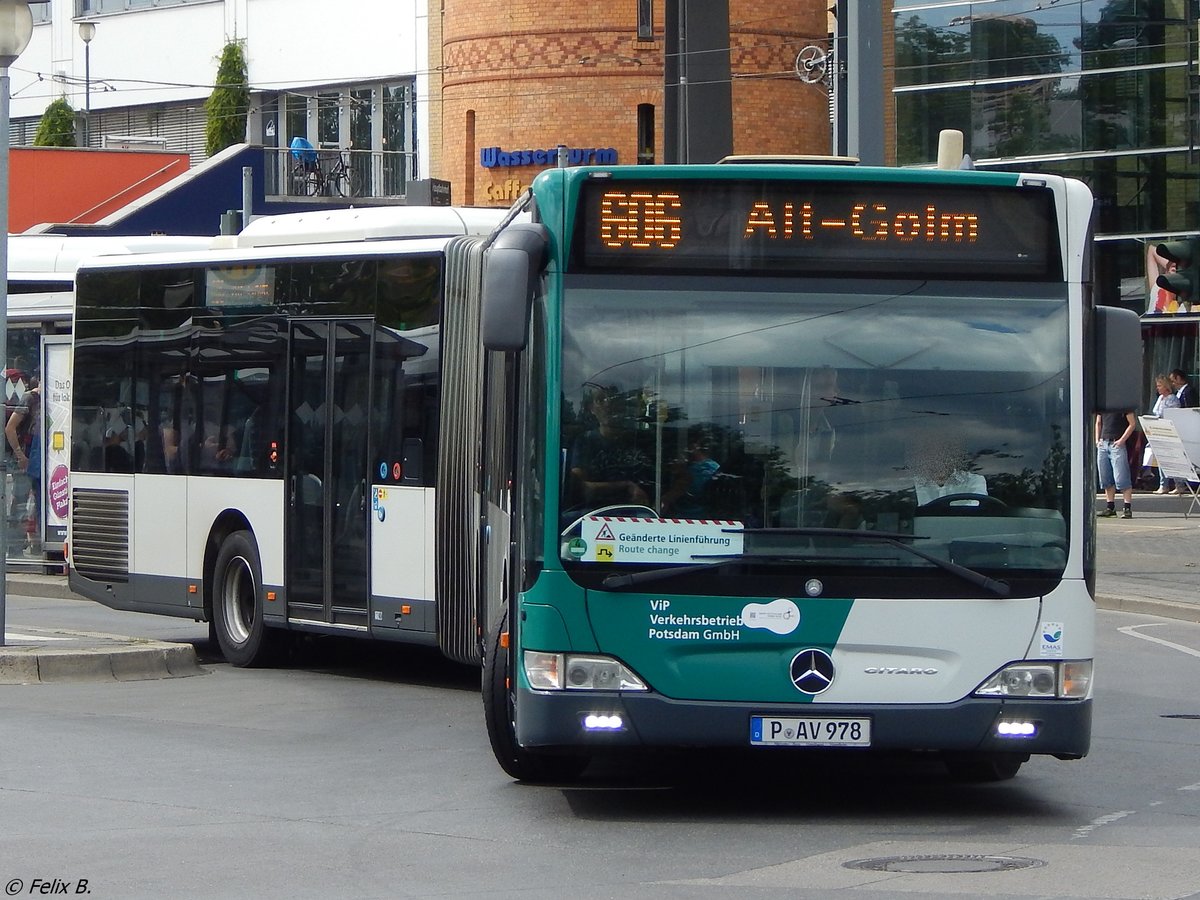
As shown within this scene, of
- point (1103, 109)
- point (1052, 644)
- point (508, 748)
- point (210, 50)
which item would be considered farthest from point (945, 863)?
point (210, 50)

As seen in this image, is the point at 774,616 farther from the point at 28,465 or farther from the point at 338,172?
the point at 338,172

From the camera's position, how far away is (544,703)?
8.30 meters

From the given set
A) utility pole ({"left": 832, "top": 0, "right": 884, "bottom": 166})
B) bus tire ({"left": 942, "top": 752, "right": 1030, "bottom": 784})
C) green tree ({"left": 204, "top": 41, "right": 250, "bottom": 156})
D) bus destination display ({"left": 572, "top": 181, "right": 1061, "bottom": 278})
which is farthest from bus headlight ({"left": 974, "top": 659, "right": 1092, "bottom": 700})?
green tree ({"left": 204, "top": 41, "right": 250, "bottom": 156})

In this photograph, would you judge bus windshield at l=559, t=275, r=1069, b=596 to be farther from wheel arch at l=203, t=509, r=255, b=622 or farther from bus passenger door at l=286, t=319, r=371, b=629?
wheel arch at l=203, t=509, r=255, b=622

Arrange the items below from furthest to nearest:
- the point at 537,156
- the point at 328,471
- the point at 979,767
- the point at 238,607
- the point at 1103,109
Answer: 1. the point at 537,156
2. the point at 1103,109
3. the point at 238,607
4. the point at 328,471
5. the point at 979,767

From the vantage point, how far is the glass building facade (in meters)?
31.1

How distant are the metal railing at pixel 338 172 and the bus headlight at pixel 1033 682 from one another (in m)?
35.5

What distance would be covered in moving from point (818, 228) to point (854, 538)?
1280mm

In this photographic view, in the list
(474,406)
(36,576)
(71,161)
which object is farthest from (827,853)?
(71,161)

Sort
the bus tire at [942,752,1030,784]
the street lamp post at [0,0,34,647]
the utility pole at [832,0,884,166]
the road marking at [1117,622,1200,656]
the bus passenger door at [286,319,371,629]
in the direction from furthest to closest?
the utility pole at [832,0,884,166] → the road marking at [1117,622,1200,656] → the street lamp post at [0,0,34,647] → the bus passenger door at [286,319,371,629] → the bus tire at [942,752,1030,784]

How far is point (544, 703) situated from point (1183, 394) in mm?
21785

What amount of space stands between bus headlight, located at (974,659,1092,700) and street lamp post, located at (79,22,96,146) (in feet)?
163

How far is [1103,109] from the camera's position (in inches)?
1251

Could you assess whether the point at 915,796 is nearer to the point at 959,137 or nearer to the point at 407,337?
the point at 959,137
